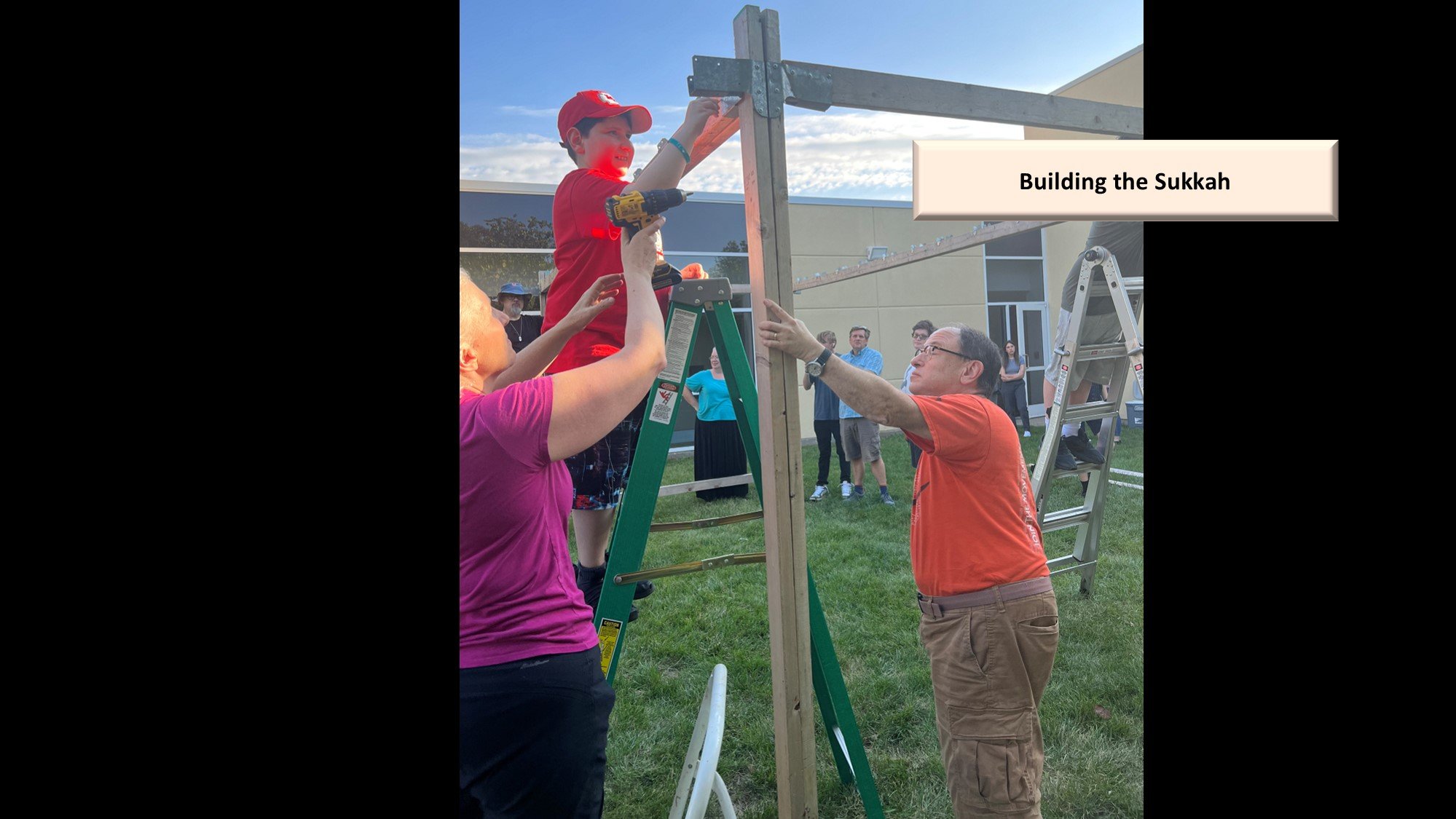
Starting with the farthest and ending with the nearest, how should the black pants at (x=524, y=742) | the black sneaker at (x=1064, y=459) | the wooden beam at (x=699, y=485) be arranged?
the black sneaker at (x=1064, y=459)
the wooden beam at (x=699, y=485)
the black pants at (x=524, y=742)

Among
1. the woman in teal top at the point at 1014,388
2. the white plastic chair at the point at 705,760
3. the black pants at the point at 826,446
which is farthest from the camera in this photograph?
the woman in teal top at the point at 1014,388

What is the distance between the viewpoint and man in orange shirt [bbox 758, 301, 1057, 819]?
2.04 m

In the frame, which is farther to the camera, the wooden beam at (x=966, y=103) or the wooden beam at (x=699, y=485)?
the wooden beam at (x=699, y=485)

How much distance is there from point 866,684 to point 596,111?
2.70m

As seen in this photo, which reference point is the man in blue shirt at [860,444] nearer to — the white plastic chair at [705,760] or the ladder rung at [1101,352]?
the ladder rung at [1101,352]

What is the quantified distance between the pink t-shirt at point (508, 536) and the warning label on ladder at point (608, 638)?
0.59 m

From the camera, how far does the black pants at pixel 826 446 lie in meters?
7.64

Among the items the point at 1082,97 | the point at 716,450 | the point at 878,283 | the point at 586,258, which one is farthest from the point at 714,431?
the point at 1082,97

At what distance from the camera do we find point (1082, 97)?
1155 centimetres

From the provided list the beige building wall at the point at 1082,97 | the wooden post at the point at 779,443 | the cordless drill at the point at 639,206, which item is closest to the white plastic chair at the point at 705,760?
the wooden post at the point at 779,443

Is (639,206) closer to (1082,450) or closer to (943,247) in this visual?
(943,247)

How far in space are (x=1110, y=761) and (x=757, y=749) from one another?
1.33 metres
